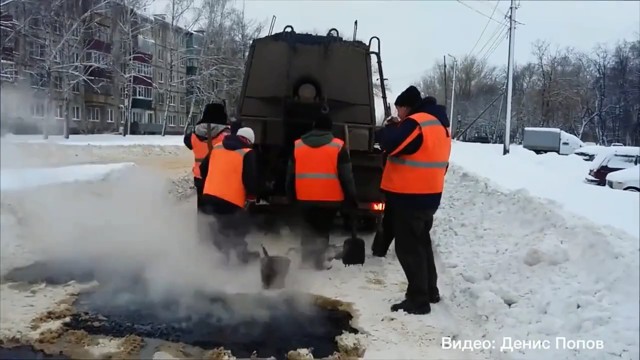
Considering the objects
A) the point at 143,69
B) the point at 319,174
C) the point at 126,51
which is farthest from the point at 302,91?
the point at 143,69

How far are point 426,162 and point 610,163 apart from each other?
15364 millimetres

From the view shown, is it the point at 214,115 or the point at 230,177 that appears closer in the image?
the point at 230,177

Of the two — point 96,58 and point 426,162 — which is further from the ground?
point 96,58

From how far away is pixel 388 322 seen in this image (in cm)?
486

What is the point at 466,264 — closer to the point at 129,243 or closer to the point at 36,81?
the point at 129,243

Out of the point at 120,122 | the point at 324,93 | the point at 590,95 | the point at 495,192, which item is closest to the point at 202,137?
the point at 324,93

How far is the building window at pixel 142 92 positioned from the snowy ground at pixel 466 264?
37517 millimetres

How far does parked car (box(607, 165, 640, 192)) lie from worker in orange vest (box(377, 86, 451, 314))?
1044 cm

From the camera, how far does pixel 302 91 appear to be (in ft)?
27.6

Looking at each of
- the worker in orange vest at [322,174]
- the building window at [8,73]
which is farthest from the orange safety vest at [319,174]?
the building window at [8,73]

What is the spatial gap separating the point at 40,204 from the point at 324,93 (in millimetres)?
3931

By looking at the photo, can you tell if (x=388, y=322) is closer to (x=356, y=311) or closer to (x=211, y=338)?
(x=356, y=311)

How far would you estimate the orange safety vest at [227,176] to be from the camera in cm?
581

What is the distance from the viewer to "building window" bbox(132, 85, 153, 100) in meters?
45.1
